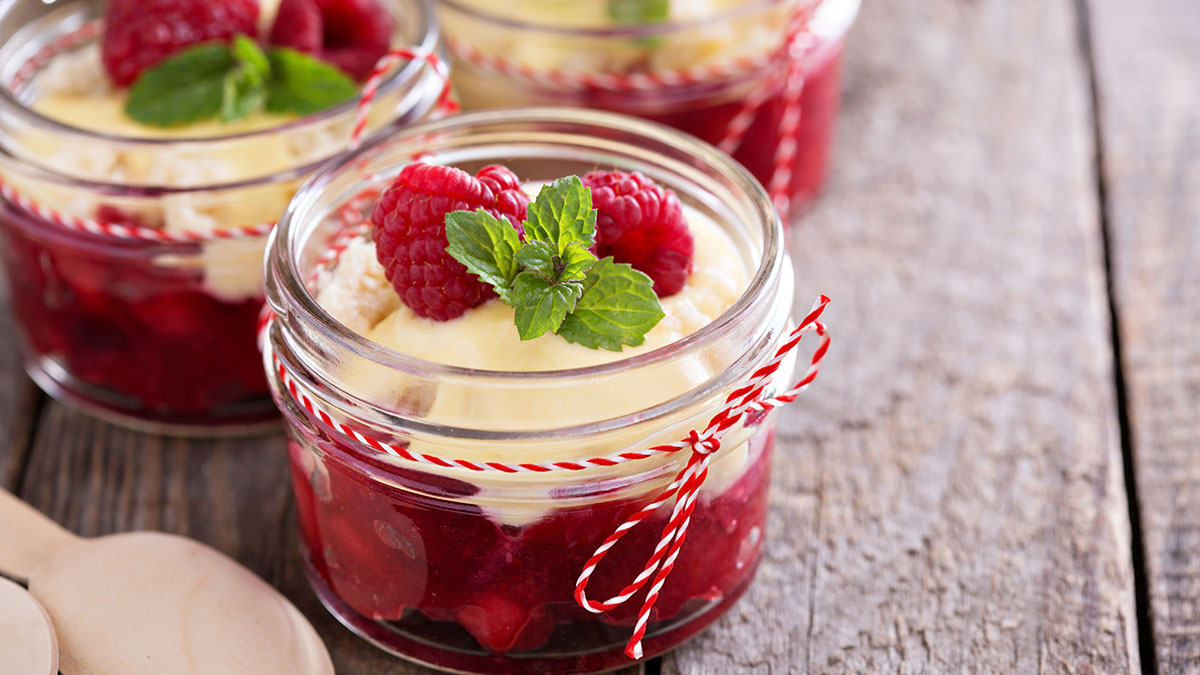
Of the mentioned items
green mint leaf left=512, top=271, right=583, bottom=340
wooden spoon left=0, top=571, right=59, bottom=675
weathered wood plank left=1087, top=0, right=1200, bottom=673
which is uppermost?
green mint leaf left=512, top=271, right=583, bottom=340

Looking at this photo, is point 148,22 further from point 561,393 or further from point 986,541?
point 986,541

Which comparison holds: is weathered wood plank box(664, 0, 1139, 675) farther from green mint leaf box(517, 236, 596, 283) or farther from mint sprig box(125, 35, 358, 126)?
mint sprig box(125, 35, 358, 126)

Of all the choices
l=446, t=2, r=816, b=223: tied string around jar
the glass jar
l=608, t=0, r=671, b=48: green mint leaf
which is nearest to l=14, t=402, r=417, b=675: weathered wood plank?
the glass jar

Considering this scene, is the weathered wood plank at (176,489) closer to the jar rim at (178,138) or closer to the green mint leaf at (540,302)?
the jar rim at (178,138)

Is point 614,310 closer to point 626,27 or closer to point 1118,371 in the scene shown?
point 626,27

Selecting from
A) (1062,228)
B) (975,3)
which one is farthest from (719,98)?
(975,3)
